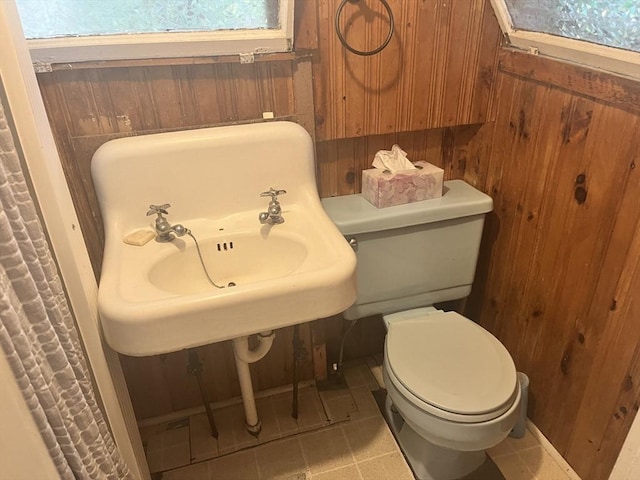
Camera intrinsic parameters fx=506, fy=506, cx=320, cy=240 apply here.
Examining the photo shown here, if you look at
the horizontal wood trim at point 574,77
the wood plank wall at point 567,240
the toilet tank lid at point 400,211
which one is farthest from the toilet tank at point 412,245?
the horizontal wood trim at point 574,77

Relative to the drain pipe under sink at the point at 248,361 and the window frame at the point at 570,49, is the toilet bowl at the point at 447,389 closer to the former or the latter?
the drain pipe under sink at the point at 248,361

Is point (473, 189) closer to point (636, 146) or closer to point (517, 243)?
point (517, 243)

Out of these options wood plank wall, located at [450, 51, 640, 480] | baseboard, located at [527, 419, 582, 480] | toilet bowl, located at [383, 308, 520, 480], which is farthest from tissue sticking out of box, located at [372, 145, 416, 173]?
baseboard, located at [527, 419, 582, 480]

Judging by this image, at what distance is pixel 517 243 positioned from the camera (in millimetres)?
1604

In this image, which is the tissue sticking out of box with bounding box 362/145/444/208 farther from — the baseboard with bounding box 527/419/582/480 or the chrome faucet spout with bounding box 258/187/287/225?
the baseboard with bounding box 527/419/582/480

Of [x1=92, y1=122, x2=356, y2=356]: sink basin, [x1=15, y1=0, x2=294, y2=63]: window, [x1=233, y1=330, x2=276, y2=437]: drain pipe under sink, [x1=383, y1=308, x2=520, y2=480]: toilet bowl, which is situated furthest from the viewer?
[x1=233, y1=330, x2=276, y2=437]: drain pipe under sink

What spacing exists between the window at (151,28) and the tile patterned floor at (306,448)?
47.6 inches

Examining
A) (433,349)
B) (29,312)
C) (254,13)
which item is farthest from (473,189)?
(29,312)

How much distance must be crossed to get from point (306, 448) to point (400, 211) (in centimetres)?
84

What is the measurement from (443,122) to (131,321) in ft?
3.58

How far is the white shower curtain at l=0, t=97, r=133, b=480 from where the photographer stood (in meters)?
0.74

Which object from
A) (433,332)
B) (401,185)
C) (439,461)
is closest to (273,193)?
(401,185)

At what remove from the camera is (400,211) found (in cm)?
150

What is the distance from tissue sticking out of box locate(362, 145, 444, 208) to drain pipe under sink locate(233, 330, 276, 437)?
0.52 metres
